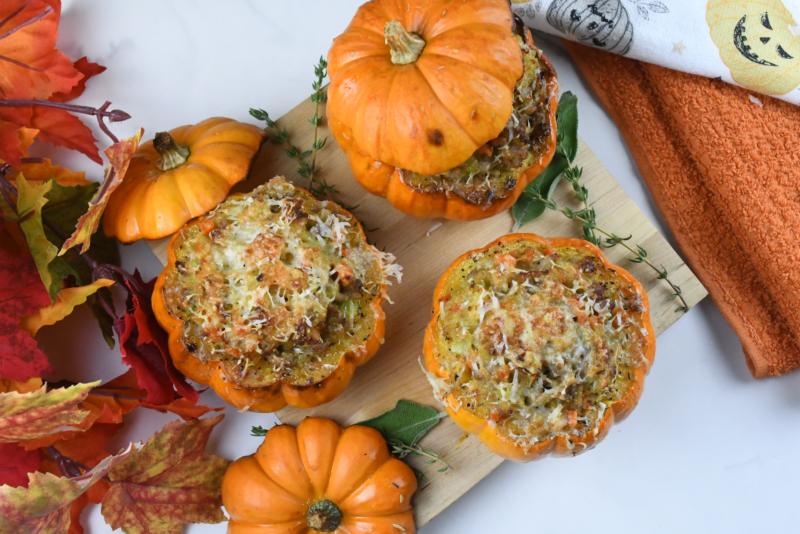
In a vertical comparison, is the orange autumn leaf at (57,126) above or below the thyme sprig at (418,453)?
above

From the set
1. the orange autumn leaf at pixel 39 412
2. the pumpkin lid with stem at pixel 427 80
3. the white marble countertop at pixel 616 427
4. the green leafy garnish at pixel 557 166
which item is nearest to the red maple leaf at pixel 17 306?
the orange autumn leaf at pixel 39 412

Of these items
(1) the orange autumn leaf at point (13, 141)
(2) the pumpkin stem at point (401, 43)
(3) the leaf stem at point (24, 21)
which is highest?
(3) the leaf stem at point (24, 21)

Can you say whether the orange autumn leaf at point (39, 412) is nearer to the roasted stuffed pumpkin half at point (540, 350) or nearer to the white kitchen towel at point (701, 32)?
the roasted stuffed pumpkin half at point (540, 350)

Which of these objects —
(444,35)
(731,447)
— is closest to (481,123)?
(444,35)

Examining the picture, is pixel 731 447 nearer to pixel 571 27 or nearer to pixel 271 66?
pixel 571 27

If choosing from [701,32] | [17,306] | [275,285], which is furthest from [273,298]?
Answer: [701,32]

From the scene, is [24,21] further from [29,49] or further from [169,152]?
[169,152]
